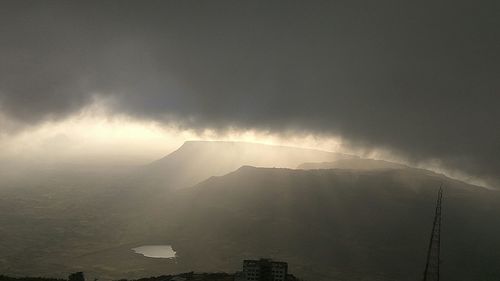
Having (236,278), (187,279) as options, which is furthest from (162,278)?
(236,278)

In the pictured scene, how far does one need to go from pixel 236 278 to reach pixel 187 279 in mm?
17632

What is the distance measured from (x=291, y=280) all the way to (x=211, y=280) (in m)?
30.7

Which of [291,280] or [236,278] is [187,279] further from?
[291,280]

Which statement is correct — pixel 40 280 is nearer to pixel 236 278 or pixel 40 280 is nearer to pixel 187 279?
pixel 187 279

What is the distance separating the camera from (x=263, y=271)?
143000mm

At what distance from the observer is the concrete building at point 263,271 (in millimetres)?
140875

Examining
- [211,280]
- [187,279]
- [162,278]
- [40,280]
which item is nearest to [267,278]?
[211,280]

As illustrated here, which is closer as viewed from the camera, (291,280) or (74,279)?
(74,279)

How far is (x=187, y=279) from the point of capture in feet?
469

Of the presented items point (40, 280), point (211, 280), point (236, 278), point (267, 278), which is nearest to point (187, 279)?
point (211, 280)

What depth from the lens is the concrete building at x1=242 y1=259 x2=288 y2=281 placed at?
141 metres

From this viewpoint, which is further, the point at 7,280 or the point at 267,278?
the point at 267,278

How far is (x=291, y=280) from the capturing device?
150500 mm

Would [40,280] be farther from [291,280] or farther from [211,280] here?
[291,280]
